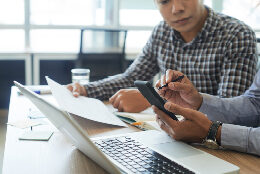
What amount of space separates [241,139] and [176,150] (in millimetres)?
177

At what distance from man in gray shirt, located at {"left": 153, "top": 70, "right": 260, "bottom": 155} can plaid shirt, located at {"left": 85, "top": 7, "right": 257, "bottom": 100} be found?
0.60 feet

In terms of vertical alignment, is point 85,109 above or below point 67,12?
below

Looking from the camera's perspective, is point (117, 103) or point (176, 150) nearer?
point (176, 150)

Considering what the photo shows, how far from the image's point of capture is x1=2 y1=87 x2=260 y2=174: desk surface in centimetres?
69

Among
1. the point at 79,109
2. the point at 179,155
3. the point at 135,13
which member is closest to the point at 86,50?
the point at 135,13

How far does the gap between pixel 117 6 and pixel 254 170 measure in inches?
140

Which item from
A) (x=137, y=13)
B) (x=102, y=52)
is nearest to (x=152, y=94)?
(x=102, y=52)

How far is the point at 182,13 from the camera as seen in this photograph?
1475mm

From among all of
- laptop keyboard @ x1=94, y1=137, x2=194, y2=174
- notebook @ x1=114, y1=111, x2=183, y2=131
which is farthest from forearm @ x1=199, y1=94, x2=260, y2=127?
laptop keyboard @ x1=94, y1=137, x2=194, y2=174

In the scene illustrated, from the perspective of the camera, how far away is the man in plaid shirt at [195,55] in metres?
1.31

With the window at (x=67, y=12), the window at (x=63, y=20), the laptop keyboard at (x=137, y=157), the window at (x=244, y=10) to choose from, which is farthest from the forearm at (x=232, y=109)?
the window at (x=244, y=10)

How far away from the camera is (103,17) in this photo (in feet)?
13.4

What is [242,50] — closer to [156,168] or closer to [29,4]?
[156,168]

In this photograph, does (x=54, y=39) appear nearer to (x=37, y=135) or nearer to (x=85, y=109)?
(x=85, y=109)
